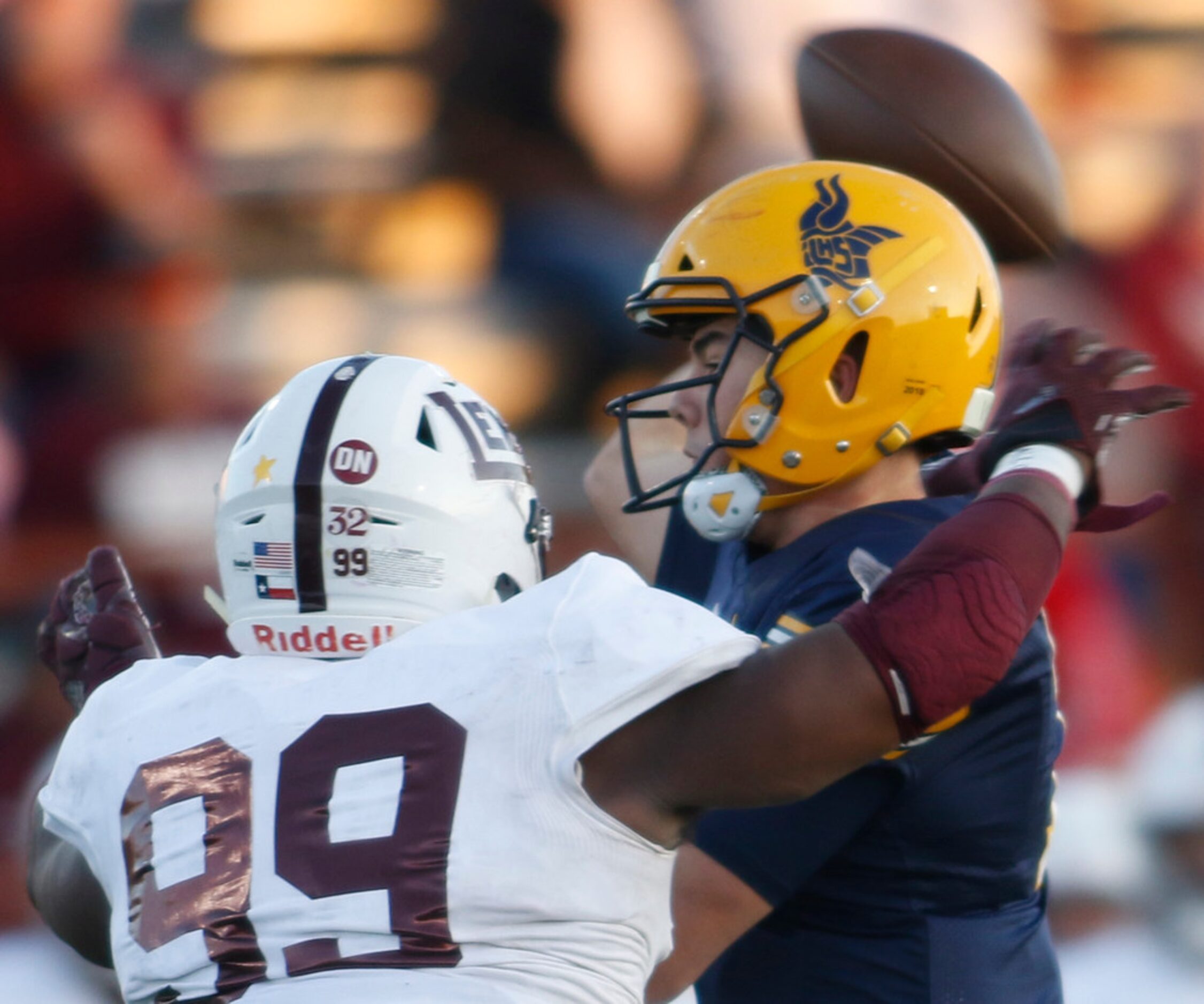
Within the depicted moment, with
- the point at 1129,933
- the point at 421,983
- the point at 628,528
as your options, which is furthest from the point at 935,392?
the point at 1129,933

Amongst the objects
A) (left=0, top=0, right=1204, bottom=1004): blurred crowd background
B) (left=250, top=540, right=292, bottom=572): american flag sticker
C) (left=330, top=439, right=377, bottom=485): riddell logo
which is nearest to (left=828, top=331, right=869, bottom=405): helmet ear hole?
(left=330, top=439, right=377, bottom=485): riddell logo

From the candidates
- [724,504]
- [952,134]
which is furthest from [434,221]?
[724,504]

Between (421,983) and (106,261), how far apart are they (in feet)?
16.3

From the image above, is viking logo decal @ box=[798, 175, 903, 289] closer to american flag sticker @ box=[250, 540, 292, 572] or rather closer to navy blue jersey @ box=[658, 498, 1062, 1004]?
navy blue jersey @ box=[658, 498, 1062, 1004]

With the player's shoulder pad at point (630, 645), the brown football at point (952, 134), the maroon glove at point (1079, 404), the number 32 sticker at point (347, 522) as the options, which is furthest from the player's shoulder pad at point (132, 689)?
the brown football at point (952, 134)

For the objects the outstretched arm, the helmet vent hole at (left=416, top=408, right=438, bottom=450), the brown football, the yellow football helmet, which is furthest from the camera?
the brown football

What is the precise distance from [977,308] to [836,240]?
20cm

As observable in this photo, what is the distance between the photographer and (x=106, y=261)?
583 centimetres

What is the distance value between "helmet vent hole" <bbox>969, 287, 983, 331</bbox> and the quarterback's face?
0.86ft

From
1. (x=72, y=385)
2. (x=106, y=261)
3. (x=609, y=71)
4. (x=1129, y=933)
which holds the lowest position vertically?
(x=1129, y=933)

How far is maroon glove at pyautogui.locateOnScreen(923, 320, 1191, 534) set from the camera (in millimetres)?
1698

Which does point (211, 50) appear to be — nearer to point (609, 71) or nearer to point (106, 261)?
point (106, 261)

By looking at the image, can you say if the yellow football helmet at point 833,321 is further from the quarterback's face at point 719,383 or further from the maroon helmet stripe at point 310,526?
the maroon helmet stripe at point 310,526

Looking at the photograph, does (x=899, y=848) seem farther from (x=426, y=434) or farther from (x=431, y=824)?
(x=426, y=434)
